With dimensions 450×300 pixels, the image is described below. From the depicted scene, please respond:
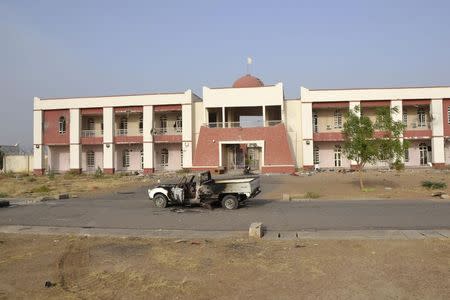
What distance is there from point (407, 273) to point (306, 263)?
164cm

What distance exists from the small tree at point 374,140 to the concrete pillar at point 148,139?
85.4 ft

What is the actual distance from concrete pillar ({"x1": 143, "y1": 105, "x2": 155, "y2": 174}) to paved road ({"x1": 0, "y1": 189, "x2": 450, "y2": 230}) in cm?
2789

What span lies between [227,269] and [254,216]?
266 inches

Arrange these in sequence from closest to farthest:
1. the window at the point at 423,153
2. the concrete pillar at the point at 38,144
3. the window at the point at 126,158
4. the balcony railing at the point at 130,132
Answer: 1. the window at the point at 423,153
2. the concrete pillar at the point at 38,144
3. the balcony railing at the point at 130,132
4. the window at the point at 126,158

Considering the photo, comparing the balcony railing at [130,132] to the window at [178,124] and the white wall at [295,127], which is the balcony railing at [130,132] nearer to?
the window at [178,124]

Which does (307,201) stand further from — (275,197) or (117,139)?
(117,139)

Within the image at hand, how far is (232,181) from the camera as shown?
16016mm

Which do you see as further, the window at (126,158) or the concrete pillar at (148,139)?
the window at (126,158)

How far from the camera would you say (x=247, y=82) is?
47312mm

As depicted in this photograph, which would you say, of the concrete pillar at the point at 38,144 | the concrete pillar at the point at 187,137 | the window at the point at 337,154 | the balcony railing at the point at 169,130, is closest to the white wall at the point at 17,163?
the concrete pillar at the point at 38,144

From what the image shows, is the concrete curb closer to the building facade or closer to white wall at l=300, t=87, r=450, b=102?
the building facade

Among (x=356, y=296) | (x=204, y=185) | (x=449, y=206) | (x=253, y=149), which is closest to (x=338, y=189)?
(x=449, y=206)

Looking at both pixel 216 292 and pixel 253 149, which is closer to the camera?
pixel 216 292

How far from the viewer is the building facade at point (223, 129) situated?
42500mm
